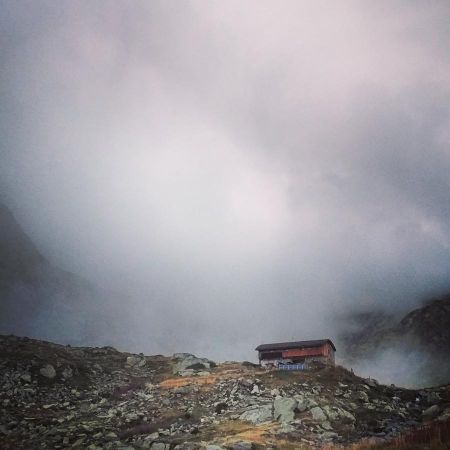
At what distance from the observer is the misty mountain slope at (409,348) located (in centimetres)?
14150

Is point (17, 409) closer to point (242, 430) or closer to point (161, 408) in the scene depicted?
point (161, 408)

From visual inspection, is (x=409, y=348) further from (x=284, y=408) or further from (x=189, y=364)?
(x=284, y=408)

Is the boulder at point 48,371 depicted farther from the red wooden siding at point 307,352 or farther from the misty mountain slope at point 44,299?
the misty mountain slope at point 44,299

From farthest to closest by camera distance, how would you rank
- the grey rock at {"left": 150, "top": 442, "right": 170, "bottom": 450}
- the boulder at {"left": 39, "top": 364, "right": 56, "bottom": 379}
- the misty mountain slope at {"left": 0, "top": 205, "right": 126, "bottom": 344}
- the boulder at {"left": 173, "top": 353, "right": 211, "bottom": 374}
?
the misty mountain slope at {"left": 0, "top": 205, "right": 126, "bottom": 344} → the boulder at {"left": 173, "top": 353, "right": 211, "bottom": 374} → the boulder at {"left": 39, "top": 364, "right": 56, "bottom": 379} → the grey rock at {"left": 150, "top": 442, "right": 170, "bottom": 450}

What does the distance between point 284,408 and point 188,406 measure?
1165 cm

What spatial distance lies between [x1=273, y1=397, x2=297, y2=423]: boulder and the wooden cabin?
31869mm

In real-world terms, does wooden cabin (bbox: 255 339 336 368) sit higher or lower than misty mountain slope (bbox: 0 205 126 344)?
lower

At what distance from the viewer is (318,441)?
35.0 m

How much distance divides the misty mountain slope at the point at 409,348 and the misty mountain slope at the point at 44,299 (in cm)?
10265

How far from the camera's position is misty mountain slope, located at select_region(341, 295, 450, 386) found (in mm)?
141500

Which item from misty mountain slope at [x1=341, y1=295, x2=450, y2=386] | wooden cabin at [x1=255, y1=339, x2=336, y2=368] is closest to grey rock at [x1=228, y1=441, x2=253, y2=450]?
wooden cabin at [x1=255, y1=339, x2=336, y2=368]

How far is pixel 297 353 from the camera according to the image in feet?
260

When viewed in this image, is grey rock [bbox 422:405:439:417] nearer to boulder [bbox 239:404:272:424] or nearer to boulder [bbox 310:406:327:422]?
boulder [bbox 310:406:327:422]

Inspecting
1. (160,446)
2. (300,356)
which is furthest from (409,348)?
(160,446)
